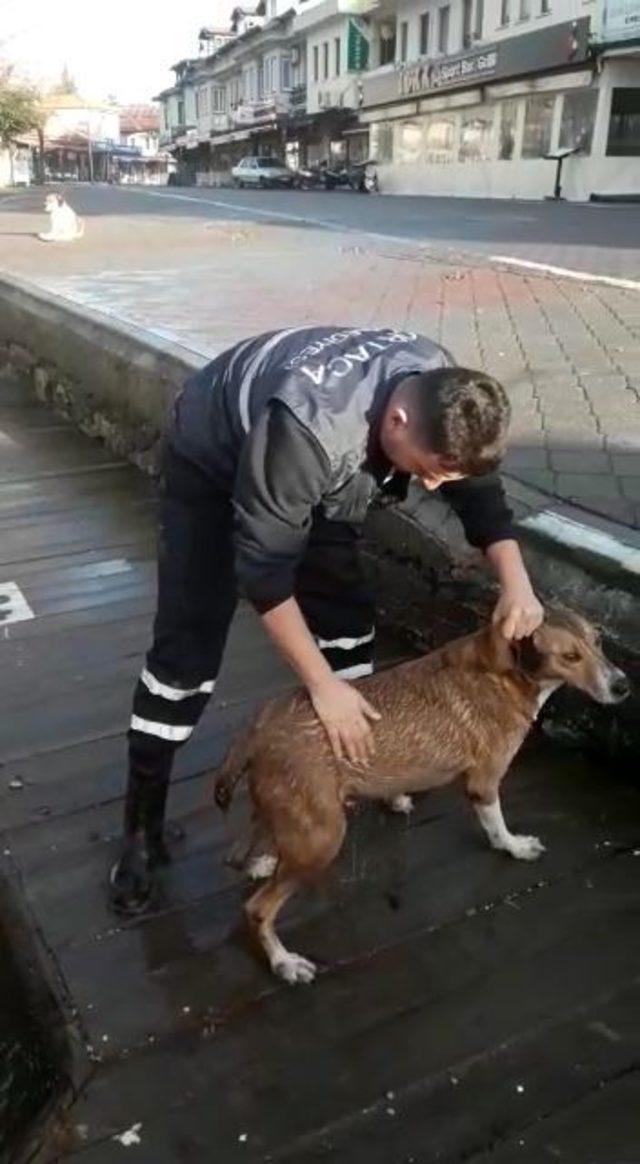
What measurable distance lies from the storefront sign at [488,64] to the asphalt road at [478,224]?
9.91m

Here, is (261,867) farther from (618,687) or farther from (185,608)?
(618,687)

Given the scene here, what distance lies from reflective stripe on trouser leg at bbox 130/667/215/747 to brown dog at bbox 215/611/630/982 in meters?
0.23

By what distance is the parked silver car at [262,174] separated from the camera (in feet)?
163

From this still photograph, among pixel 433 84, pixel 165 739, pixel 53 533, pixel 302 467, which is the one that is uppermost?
pixel 433 84

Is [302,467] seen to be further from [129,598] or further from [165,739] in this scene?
[129,598]

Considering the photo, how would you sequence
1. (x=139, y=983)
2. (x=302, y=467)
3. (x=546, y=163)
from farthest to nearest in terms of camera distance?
(x=546, y=163) < (x=139, y=983) < (x=302, y=467)

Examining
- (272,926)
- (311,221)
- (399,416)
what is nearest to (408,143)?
(311,221)

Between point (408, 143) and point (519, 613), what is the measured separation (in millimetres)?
46345

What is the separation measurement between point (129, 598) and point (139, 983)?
2.39m

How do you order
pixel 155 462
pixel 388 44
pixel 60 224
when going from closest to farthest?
pixel 155 462
pixel 60 224
pixel 388 44

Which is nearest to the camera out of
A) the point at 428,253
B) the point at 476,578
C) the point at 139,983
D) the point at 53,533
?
the point at 139,983

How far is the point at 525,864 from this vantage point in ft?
9.12

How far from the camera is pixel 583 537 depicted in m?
3.26

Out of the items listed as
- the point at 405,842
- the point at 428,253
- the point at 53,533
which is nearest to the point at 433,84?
the point at 428,253
